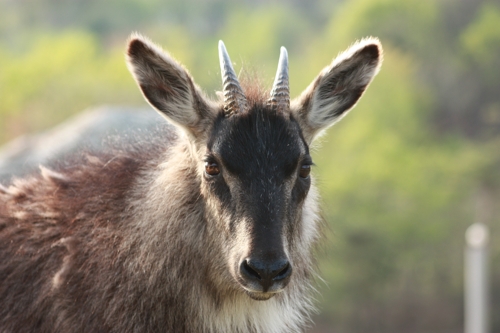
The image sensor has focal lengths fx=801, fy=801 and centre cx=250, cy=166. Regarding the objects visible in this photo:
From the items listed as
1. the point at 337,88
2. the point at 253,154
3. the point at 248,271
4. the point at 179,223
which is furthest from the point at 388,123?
the point at 248,271

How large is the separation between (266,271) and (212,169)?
1.02m

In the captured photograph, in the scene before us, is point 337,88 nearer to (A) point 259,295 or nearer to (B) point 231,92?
(B) point 231,92

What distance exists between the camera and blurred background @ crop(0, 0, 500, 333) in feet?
183

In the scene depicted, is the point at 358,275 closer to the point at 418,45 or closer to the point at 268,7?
the point at 418,45

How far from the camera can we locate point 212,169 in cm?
638

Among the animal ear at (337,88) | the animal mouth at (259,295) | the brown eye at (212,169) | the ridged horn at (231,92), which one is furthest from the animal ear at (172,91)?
the animal mouth at (259,295)

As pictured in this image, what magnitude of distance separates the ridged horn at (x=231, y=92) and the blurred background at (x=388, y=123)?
24828mm

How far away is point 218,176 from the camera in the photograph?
634 centimetres

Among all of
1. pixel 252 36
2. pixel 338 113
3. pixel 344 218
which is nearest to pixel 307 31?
pixel 252 36

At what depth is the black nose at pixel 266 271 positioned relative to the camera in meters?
5.80

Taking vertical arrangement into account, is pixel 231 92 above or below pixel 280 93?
below

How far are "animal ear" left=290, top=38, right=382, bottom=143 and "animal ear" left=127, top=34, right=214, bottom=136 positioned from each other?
0.82 meters

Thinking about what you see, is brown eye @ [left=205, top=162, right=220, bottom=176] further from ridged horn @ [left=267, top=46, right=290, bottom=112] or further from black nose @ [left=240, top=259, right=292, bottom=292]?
black nose @ [left=240, top=259, right=292, bottom=292]

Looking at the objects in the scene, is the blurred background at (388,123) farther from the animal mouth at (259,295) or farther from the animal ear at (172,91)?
the animal mouth at (259,295)
